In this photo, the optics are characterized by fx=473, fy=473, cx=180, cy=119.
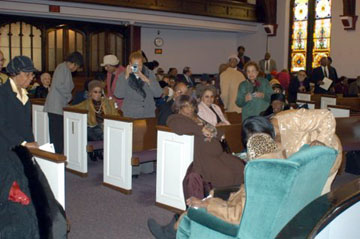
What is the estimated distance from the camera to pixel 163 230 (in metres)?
4.12

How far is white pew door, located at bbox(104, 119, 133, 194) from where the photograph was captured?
5.71 meters

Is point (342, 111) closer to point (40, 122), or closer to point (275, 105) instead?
point (275, 105)

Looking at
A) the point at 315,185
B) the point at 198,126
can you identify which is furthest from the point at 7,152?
the point at 315,185

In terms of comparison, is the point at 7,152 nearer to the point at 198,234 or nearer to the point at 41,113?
the point at 198,234

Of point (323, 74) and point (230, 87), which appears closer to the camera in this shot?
point (230, 87)

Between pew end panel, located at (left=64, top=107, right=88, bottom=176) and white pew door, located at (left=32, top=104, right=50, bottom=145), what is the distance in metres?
0.63

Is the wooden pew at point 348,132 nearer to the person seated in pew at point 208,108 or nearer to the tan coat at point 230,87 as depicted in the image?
the person seated in pew at point 208,108

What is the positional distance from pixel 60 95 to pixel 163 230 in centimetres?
325

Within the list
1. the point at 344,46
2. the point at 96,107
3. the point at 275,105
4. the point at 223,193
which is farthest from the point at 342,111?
the point at 344,46

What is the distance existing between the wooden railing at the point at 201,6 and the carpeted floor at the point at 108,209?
746 cm

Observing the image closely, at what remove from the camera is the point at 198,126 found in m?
4.78

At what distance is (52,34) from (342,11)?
341 inches

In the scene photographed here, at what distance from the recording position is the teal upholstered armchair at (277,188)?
2.46 m

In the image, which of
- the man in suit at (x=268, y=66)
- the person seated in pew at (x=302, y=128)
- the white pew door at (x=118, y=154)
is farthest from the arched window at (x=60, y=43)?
the person seated in pew at (x=302, y=128)
